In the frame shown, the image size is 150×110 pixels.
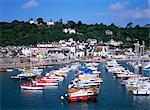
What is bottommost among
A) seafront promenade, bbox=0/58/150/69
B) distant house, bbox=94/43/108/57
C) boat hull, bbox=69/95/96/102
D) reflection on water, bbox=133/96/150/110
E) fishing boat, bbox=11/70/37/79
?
reflection on water, bbox=133/96/150/110

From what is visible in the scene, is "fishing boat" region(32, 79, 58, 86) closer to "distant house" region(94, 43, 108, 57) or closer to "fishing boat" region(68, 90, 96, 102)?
"fishing boat" region(68, 90, 96, 102)

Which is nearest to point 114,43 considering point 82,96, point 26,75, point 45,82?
point 26,75

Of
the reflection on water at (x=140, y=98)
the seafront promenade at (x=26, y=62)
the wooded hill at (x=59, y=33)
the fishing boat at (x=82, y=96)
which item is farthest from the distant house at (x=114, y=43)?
the fishing boat at (x=82, y=96)

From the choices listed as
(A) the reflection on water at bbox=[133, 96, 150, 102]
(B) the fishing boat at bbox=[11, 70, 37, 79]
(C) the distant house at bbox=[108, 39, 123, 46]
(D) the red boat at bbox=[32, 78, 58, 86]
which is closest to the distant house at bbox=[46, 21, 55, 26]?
(C) the distant house at bbox=[108, 39, 123, 46]

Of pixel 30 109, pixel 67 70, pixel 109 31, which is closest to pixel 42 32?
pixel 109 31


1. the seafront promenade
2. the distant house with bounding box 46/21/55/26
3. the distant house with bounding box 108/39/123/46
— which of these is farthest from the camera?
the distant house with bounding box 46/21/55/26

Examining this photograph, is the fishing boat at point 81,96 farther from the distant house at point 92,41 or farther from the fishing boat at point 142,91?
the distant house at point 92,41

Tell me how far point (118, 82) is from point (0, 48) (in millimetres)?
8374

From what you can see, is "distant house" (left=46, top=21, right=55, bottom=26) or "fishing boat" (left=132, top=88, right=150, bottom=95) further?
"distant house" (left=46, top=21, right=55, bottom=26)

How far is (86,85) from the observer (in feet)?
26.9

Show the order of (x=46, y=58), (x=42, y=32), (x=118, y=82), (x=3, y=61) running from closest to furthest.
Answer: (x=118, y=82), (x=3, y=61), (x=46, y=58), (x=42, y=32)

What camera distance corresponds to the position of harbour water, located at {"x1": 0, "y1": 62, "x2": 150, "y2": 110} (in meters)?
6.36

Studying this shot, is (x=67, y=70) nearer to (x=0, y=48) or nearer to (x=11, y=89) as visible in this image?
(x=11, y=89)

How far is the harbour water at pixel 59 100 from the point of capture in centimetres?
636
